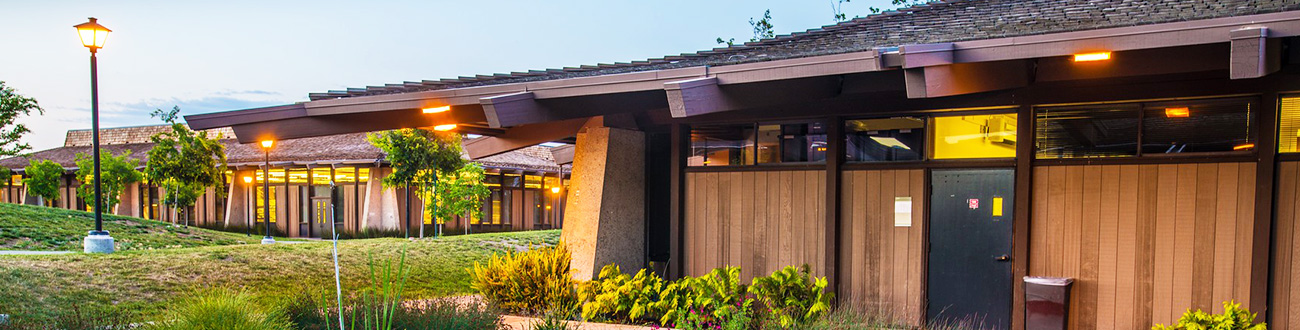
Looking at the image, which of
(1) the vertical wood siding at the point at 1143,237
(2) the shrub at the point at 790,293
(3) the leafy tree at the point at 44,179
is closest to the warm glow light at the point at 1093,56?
(1) the vertical wood siding at the point at 1143,237

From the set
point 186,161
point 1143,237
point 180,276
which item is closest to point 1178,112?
point 1143,237

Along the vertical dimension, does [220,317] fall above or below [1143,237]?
below

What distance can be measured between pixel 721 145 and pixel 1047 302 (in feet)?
11.5

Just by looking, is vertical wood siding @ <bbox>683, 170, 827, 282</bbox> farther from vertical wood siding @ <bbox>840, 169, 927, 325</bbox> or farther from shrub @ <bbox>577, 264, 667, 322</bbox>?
shrub @ <bbox>577, 264, 667, 322</bbox>

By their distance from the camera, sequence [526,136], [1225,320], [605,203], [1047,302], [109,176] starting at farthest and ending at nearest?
[109,176], [526,136], [605,203], [1047,302], [1225,320]

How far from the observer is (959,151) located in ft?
24.9

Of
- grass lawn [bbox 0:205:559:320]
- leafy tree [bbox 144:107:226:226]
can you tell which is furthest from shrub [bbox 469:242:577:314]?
leafy tree [bbox 144:107:226:226]

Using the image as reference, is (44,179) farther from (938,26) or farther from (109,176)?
(938,26)

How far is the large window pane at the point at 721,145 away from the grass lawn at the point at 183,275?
2102 millimetres

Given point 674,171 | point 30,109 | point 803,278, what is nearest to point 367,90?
point 674,171

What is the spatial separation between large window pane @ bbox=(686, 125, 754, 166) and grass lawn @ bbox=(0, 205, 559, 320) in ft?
6.90

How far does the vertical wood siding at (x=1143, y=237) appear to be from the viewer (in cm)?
644

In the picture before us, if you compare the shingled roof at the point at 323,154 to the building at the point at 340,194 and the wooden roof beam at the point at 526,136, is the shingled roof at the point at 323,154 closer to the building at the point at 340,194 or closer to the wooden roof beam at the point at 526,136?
the building at the point at 340,194

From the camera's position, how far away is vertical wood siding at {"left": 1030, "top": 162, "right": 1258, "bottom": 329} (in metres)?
6.44
